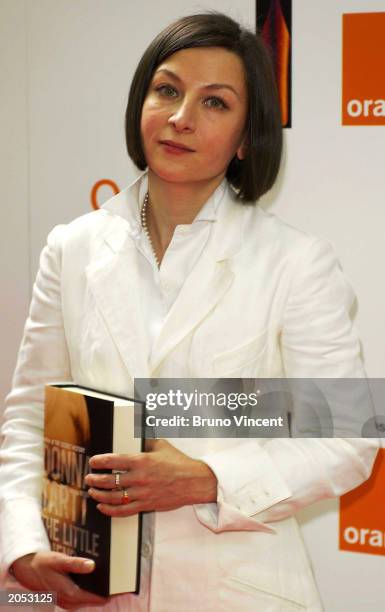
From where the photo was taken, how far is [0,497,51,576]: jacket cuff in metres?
1.39

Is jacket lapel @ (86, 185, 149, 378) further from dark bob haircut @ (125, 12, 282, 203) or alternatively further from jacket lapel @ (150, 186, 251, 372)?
dark bob haircut @ (125, 12, 282, 203)

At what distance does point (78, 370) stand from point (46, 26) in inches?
36.6

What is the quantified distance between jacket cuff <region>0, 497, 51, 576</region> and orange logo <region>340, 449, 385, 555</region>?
70 centimetres

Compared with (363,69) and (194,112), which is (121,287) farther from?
(363,69)

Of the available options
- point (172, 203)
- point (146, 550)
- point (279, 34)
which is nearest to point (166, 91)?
point (172, 203)

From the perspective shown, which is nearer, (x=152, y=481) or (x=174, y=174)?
(x=152, y=481)

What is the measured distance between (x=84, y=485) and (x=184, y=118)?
583mm

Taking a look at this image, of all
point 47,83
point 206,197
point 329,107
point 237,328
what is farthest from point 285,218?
point 47,83

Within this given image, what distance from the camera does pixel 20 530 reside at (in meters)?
1.41

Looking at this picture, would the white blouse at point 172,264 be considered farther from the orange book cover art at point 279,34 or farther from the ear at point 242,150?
the orange book cover art at point 279,34

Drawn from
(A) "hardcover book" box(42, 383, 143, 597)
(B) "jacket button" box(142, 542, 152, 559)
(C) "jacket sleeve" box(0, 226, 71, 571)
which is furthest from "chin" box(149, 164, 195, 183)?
(B) "jacket button" box(142, 542, 152, 559)

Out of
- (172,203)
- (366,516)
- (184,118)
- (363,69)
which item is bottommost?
(366,516)

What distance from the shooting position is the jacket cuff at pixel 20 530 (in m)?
1.39

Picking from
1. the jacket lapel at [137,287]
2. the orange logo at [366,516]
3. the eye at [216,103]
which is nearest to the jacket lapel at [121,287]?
the jacket lapel at [137,287]
